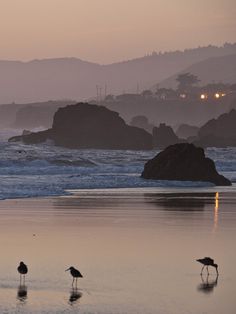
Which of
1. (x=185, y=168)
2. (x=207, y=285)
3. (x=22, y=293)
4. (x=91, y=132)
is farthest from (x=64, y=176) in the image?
(x=91, y=132)

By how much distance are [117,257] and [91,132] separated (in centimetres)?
11301

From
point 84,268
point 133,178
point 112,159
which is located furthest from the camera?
point 112,159

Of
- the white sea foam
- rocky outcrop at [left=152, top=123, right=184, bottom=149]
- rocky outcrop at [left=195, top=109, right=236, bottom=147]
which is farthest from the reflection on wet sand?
rocky outcrop at [left=195, top=109, right=236, bottom=147]

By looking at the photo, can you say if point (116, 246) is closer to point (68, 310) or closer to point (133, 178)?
point (68, 310)

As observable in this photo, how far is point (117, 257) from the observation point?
17.2 metres

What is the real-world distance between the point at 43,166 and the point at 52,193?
84.4 ft

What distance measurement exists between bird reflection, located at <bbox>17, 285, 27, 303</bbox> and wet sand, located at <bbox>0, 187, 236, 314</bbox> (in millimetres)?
15

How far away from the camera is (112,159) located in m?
77.9

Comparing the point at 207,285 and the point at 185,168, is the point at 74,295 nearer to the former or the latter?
the point at 207,285

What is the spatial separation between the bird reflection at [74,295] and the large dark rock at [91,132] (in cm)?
10663

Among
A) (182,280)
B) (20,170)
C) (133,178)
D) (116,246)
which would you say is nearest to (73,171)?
(20,170)

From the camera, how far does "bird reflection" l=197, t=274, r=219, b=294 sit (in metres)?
14.2

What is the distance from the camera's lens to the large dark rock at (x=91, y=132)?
407 ft

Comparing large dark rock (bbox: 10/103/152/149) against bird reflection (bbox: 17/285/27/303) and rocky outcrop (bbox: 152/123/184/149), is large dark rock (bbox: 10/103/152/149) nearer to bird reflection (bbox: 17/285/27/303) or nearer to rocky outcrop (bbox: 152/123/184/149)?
rocky outcrop (bbox: 152/123/184/149)
